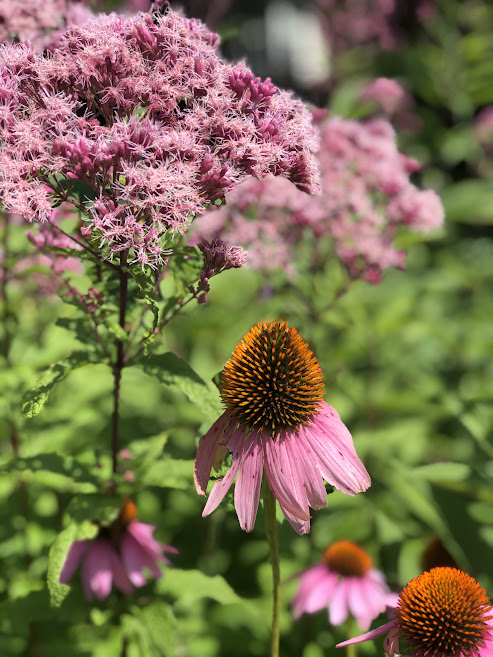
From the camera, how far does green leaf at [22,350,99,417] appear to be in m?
1.15

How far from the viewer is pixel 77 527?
137 centimetres

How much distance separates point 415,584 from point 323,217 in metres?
1.54

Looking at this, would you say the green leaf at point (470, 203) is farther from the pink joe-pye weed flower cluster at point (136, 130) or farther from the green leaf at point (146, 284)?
the green leaf at point (146, 284)

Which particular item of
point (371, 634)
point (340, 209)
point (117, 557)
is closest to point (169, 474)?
point (117, 557)

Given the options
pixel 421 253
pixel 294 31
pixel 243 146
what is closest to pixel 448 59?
pixel 421 253

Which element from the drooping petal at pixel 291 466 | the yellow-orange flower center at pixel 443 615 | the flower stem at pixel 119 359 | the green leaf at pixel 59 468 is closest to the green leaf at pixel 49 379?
the flower stem at pixel 119 359

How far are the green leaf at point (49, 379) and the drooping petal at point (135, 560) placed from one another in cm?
50

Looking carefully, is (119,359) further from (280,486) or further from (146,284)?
(280,486)

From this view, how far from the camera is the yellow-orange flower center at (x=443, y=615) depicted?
1072 mm

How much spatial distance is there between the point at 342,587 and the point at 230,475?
902 mm

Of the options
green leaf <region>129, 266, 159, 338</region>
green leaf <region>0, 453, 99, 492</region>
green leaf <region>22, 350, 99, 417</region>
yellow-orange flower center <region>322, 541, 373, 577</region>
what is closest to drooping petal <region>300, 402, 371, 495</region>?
green leaf <region>129, 266, 159, 338</region>

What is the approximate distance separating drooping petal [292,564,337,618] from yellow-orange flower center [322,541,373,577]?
27 mm

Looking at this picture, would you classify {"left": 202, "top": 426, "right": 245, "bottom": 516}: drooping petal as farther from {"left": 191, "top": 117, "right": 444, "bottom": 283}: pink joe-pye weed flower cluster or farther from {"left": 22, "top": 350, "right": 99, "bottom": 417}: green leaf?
{"left": 191, "top": 117, "right": 444, "bottom": 283}: pink joe-pye weed flower cluster

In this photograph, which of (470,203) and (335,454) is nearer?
(335,454)
